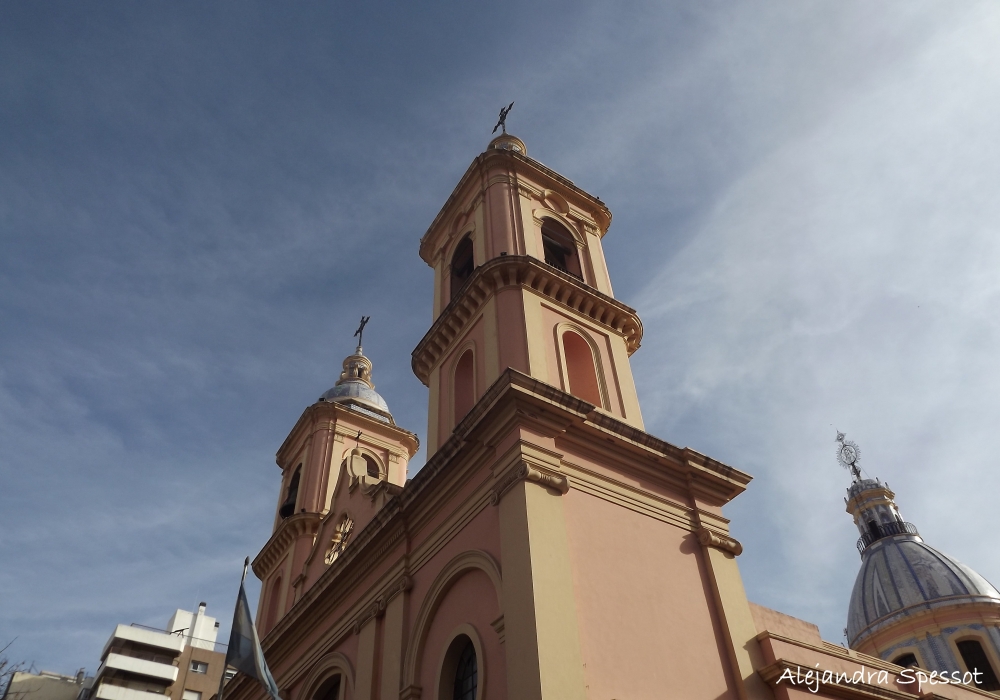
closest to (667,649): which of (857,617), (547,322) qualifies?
(547,322)

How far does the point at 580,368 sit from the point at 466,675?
6726 millimetres

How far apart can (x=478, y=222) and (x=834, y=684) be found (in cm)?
1215

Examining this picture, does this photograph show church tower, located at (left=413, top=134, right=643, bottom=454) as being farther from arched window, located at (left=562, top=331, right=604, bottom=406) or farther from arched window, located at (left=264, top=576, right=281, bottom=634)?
arched window, located at (left=264, top=576, right=281, bottom=634)

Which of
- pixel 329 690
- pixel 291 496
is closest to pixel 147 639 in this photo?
pixel 291 496

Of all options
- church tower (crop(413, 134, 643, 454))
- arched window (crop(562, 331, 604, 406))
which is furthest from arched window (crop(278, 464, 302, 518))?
arched window (crop(562, 331, 604, 406))

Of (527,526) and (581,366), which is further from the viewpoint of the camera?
(581,366)

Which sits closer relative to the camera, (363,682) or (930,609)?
(363,682)

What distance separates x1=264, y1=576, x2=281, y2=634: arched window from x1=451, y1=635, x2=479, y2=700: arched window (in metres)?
12.0

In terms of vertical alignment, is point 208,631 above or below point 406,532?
above

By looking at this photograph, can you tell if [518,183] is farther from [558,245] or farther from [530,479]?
[530,479]

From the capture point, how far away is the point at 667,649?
1166cm

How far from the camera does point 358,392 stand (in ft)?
91.4

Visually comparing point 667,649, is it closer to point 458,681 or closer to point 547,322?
point 458,681

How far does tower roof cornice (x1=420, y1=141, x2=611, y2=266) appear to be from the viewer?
20.5 meters
